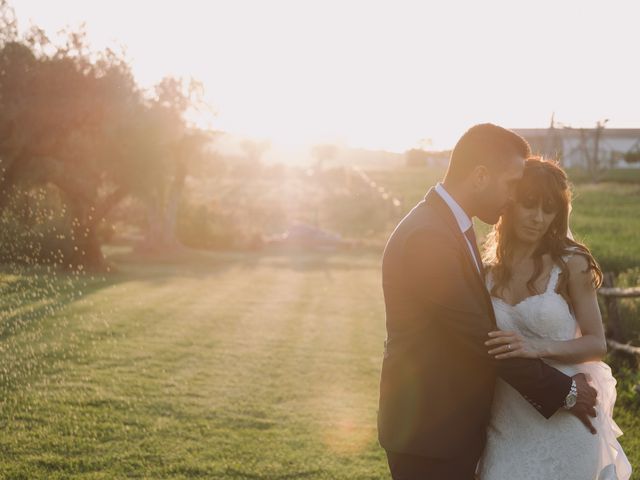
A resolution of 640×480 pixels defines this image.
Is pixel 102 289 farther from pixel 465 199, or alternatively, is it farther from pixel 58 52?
pixel 465 199

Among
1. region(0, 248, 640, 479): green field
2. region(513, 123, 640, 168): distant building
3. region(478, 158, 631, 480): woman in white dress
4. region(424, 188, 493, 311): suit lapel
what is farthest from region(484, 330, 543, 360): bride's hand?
region(513, 123, 640, 168): distant building

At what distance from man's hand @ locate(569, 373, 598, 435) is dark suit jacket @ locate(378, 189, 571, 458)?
0.13 meters

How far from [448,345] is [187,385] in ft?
23.1

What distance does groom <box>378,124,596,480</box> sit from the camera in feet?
10.7

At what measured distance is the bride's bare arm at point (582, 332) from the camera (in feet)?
11.6

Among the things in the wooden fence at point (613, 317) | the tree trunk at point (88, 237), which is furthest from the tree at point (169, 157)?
the wooden fence at point (613, 317)

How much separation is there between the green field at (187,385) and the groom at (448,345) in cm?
372

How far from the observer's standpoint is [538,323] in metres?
3.71

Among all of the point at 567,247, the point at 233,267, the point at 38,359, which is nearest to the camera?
the point at 567,247

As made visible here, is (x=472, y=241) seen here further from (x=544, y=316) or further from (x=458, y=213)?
(x=544, y=316)

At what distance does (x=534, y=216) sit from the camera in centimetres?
392

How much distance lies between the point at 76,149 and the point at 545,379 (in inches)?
743

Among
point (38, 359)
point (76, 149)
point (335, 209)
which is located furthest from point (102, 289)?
point (335, 209)

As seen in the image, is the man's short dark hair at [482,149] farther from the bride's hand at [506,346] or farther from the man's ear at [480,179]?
the bride's hand at [506,346]
